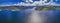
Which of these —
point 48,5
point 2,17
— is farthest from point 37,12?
point 2,17

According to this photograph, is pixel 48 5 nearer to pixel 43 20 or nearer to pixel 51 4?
pixel 51 4

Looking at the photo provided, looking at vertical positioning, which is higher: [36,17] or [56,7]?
[56,7]

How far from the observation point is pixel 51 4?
136cm

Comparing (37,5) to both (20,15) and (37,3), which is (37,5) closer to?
(37,3)

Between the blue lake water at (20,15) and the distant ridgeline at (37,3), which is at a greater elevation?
the distant ridgeline at (37,3)

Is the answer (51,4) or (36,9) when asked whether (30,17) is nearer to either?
(36,9)

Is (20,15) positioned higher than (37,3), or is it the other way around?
(37,3)

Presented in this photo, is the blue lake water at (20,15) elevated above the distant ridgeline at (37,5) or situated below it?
below

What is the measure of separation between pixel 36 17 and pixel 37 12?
0.06 meters

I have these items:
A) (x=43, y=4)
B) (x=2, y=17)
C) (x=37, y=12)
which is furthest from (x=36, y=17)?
(x=2, y=17)

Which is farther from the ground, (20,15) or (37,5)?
(37,5)

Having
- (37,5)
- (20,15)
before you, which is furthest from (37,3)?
(20,15)

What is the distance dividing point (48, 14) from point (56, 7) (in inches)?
5.0

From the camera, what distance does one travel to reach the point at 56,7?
1.36 metres
